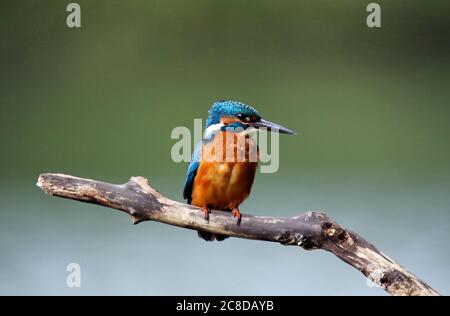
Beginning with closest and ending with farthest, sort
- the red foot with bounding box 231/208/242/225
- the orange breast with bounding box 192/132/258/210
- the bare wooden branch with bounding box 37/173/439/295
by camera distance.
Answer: the bare wooden branch with bounding box 37/173/439/295, the red foot with bounding box 231/208/242/225, the orange breast with bounding box 192/132/258/210

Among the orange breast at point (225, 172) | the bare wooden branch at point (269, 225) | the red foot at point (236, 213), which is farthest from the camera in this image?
the orange breast at point (225, 172)

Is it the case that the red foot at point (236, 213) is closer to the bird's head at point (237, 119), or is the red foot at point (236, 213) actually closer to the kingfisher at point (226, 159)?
the kingfisher at point (226, 159)

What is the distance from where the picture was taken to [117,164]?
5.25 metres

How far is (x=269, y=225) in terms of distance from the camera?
2.67 m

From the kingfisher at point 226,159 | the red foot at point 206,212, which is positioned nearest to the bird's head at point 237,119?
the kingfisher at point 226,159

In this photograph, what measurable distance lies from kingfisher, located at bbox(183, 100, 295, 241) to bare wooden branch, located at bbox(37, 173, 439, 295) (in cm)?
19

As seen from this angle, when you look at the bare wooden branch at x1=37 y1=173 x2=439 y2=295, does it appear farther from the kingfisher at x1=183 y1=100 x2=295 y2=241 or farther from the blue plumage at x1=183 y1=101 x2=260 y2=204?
the blue plumage at x1=183 y1=101 x2=260 y2=204

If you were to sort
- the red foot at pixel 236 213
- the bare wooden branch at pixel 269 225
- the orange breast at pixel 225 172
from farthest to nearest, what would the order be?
the orange breast at pixel 225 172 → the red foot at pixel 236 213 → the bare wooden branch at pixel 269 225

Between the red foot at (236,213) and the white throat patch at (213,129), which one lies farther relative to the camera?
the white throat patch at (213,129)

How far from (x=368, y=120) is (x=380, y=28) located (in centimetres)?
130

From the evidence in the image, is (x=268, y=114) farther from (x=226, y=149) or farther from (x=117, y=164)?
(x=226, y=149)

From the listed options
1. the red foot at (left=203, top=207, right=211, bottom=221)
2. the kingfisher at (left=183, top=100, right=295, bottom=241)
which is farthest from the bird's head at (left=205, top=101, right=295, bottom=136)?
the red foot at (left=203, top=207, right=211, bottom=221)

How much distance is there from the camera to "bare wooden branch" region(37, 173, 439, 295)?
2.51m

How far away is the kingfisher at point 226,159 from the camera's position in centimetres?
295
